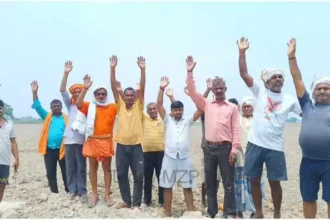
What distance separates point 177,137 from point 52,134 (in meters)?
2.61

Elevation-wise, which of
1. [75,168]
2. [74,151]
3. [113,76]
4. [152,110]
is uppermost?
[113,76]

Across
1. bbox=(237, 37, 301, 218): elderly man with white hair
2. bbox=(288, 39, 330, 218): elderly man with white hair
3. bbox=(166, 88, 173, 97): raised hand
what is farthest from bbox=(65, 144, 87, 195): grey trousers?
bbox=(288, 39, 330, 218): elderly man with white hair

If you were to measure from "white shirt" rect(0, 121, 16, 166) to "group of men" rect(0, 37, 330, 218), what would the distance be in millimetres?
17

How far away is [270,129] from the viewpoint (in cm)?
543

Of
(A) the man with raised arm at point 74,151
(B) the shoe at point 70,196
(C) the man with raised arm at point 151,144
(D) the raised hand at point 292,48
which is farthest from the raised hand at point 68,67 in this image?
(D) the raised hand at point 292,48

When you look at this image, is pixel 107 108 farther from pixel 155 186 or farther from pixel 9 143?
pixel 155 186

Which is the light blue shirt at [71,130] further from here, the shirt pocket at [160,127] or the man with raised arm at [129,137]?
the shirt pocket at [160,127]

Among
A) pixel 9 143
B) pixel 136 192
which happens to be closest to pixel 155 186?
pixel 136 192

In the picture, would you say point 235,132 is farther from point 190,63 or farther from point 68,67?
point 68,67

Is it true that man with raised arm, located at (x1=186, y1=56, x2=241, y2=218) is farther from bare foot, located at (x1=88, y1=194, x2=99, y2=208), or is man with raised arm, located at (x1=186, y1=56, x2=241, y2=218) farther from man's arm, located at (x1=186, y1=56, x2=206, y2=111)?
bare foot, located at (x1=88, y1=194, x2=99, y2=208)

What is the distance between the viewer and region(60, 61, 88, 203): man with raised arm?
709cm

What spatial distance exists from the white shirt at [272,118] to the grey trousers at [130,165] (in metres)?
1.99

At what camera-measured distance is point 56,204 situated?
6938 millimetres

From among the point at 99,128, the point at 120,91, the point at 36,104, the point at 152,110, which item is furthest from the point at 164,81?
the point at 36,104
